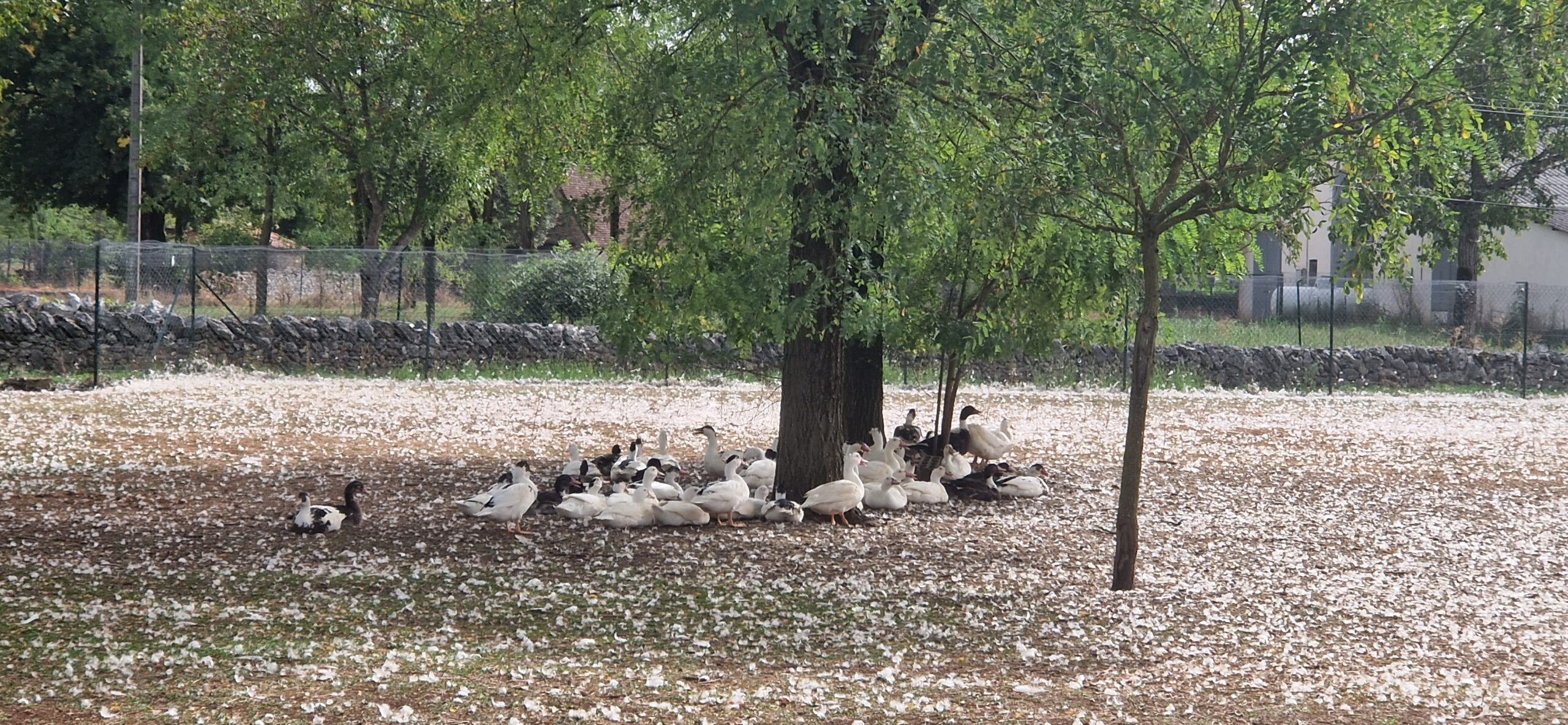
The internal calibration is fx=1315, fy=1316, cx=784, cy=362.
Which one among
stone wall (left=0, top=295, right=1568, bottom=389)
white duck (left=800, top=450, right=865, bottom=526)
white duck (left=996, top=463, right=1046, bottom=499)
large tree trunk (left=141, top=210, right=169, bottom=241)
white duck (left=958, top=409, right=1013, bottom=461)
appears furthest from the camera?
large tree trunk (left=141, top=210, right=169, bottom=241)

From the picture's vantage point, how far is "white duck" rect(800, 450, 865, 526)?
9.51 m

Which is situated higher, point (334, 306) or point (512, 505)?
point (334, 306)

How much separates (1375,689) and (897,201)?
3702mm

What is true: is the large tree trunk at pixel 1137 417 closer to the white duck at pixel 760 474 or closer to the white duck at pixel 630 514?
the white duck at pixel 630 514

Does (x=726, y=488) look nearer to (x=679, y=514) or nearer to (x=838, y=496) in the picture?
(x=679, y=514)

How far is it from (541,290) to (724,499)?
17.2 m

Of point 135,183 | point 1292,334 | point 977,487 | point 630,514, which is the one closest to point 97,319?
point 135,183

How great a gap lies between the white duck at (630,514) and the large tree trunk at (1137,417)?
3.43 meters

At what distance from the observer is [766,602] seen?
7262 millimetres

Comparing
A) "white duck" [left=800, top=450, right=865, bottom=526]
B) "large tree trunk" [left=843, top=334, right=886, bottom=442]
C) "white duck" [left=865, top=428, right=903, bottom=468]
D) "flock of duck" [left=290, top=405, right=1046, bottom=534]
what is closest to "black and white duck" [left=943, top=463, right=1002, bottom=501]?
"flock of duck" [left=290, top=405, right=1046, bottom=534]

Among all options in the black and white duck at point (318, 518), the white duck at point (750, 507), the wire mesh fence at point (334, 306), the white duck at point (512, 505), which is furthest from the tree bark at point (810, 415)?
the wire mesh fence at point (334, 306)

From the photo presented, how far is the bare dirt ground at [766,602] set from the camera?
5508 mm

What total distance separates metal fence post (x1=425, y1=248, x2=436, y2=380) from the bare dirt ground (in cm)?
931

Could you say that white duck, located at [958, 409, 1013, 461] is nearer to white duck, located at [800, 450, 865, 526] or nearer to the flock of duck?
the flock of duck
